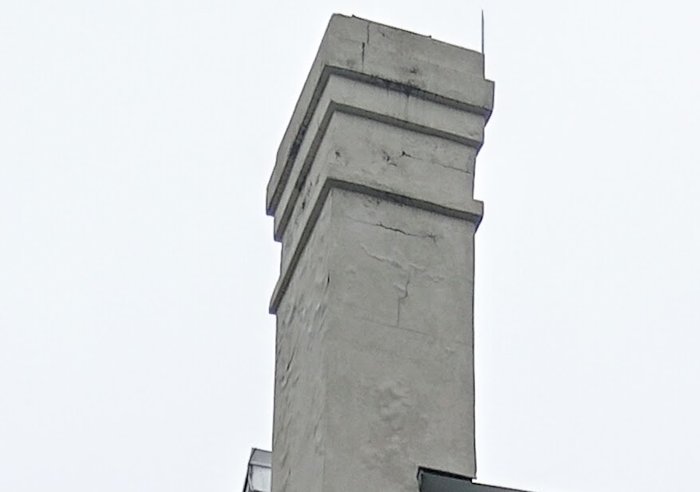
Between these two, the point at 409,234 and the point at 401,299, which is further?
the point at 409,234

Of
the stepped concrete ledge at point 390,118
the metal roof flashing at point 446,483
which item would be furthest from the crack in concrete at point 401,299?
the metal roof flashing at point 446,483

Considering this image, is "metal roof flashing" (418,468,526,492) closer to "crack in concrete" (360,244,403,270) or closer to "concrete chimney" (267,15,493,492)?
"concrete chimney" (267,15,493,492)

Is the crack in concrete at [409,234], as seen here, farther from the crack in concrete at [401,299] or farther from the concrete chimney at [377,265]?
the crack in concrete at [401,299]

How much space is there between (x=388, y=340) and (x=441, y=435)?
13.9 inches

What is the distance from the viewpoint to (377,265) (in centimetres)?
584

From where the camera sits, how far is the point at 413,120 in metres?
6.15

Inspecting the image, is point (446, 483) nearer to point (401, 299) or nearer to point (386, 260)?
point (401, 299)

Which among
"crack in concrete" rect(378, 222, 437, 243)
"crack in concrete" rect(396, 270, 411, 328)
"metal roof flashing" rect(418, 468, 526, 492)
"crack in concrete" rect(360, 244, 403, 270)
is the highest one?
"crack in concrete" rect(378, 222, 437, 243)

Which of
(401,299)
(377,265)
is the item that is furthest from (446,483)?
(377,265)

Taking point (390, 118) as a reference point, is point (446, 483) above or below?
below

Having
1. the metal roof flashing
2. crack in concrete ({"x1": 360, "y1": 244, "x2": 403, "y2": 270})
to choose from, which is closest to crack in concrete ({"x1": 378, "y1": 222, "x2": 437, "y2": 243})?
crack in concrete ({"x1": 360, "y1": 244, "x2": 403, "y2": 270})

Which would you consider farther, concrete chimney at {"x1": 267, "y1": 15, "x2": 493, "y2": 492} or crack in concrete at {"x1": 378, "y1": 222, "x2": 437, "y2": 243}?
crack in concrete at {"x1": 378, "y1": 222, "x2": 437, "y2": 243}

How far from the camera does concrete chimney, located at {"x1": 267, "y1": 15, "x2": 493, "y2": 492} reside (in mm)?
5551

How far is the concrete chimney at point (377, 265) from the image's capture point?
5.55 meters
